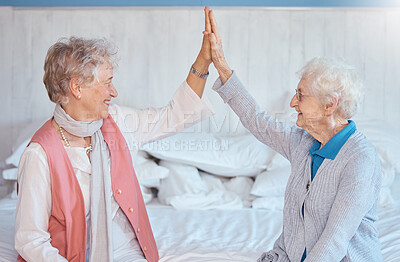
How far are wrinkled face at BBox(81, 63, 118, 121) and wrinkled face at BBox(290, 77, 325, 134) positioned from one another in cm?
69

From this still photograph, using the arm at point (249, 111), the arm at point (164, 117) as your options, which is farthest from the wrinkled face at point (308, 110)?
the arm at point (164, 117)

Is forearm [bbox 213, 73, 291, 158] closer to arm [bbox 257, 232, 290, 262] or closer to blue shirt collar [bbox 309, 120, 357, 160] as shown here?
blue shirt collar [bbox 309, 120, 357, 160]

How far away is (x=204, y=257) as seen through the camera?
1852 millimetres

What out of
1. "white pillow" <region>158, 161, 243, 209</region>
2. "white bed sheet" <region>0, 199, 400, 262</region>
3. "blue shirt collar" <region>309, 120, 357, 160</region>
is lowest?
"white bed sheet" <region>0, 199, 400, 262</region>

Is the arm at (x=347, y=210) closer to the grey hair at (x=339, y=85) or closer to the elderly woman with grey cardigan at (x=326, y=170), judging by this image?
the elderly woman with grey cardigan at (x=326, y=170)

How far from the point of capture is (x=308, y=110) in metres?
1.62

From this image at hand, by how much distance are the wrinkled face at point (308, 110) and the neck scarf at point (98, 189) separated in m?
0.72

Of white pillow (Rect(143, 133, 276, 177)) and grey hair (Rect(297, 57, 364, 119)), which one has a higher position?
grey hair (Rect(297, 57, 364, 119))

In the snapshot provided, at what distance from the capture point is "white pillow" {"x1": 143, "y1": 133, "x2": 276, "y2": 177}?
2.80 m

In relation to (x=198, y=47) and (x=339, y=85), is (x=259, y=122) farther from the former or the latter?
(x=198, y=47)

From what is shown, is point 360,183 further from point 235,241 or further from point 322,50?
point 322,50

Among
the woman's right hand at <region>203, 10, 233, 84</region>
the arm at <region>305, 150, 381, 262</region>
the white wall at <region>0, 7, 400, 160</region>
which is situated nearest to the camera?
the arm at <region>305, 150, 381, 262</region>

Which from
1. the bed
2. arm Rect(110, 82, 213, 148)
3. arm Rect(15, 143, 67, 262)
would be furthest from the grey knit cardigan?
arm Rect(15, 143, 67, 262)

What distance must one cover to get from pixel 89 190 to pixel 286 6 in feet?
6.83
